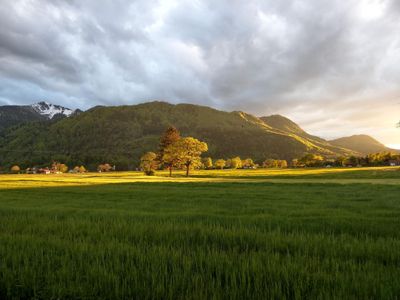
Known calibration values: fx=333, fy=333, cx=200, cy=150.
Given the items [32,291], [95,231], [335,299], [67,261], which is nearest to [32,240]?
[95,231]

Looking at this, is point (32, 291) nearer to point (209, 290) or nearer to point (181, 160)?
point (209, 290)

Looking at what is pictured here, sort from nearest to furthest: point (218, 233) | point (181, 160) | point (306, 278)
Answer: point (306, 278)
point (218, 233)
point (181, 160)

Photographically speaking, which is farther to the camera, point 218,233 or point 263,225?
point 263,225

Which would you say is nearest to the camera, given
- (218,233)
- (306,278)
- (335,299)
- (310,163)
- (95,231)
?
(335,299)

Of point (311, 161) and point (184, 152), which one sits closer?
point (184, 152)

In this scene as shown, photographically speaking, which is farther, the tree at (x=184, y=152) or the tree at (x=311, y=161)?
the tree at (x=311, y=161)

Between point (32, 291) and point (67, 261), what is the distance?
1.14 meters

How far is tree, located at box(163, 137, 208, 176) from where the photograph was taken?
91875 mm

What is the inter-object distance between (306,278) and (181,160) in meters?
88.8

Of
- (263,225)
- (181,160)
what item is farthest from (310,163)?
(263,225)

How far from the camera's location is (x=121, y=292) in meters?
4.11

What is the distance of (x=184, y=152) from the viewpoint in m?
91.8

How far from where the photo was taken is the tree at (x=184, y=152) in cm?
9188

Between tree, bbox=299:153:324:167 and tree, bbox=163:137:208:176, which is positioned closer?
tree, bbox=163:137:208:176
